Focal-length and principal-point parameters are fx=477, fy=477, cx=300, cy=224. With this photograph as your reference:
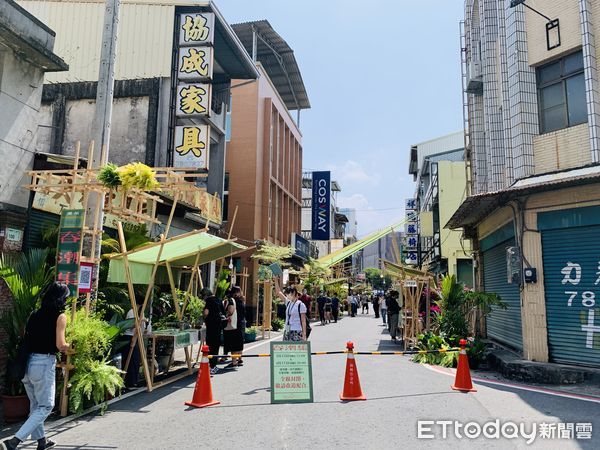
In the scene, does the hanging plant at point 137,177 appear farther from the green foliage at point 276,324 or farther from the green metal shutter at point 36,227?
the green foliage at point 276,324

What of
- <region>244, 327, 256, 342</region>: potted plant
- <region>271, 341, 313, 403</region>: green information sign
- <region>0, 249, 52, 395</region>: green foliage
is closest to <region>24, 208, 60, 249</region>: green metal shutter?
<region>0, 249, 52, 395</region>: green foliage

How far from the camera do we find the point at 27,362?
5141mm

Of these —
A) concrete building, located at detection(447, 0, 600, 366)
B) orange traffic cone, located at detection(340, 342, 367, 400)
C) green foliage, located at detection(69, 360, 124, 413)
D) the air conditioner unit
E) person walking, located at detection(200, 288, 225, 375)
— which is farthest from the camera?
the air conditioner unit

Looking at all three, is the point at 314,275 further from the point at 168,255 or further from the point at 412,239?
the point at 168,255

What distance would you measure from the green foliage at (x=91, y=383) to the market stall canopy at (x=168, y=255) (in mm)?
1900

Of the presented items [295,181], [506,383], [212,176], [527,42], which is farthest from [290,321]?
[295,181]

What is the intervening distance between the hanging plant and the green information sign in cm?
313

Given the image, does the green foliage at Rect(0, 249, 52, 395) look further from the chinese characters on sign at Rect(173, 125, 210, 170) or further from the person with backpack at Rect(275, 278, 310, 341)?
the chinese characters on sign at Rect(173, 125, 210, 170)

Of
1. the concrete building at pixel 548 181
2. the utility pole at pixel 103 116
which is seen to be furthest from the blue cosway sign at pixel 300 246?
the utility pole at pixel 103 116

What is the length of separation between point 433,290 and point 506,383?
19.8ft

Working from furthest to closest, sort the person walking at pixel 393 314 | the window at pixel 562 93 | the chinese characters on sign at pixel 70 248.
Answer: the person walking at pixel 393 314, the window at pixel 562 93, the chinese characters on sign at pixel 70 248

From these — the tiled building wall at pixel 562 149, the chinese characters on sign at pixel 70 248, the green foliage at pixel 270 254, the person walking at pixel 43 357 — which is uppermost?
the tiled building wall at pixel 562 149

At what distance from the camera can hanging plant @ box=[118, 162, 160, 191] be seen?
7066 mm

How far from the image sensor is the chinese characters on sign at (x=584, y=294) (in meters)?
9.19
